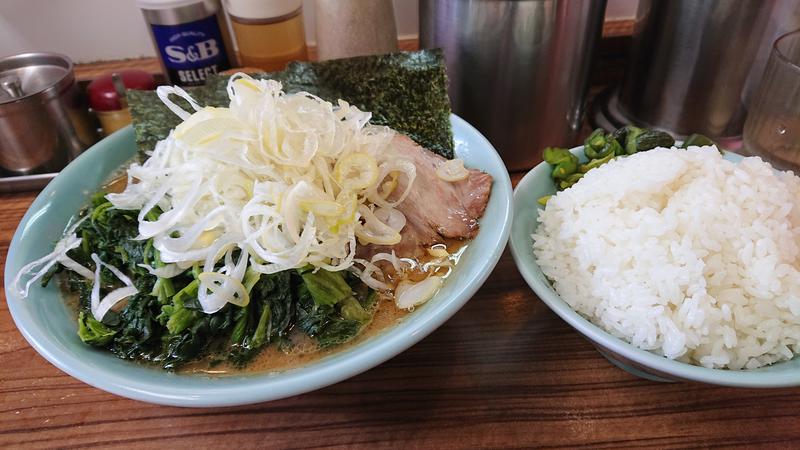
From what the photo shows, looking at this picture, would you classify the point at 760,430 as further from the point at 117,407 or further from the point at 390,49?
the point at 390,49

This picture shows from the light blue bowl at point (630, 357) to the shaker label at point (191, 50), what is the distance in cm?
130

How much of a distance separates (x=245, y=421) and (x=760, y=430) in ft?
3.36

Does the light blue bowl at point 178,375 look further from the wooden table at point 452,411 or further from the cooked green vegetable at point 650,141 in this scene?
the cooked green vegetable at point 650,141

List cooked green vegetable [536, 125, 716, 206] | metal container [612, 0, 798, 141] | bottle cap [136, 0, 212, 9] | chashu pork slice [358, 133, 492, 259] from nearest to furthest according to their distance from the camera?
chashu pork slice [358, 133, 492, 259], cooked green vegetable [536, 125, 716, 206], metal container [612, 0, 798, 141], bottle cap [136, 0, 212, 9]

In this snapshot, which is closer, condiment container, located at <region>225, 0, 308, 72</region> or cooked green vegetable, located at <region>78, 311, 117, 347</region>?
cooked green vegetable, located at <region>78, 311, 117, 347</region>

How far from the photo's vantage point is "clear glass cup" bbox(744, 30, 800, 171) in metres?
1.38

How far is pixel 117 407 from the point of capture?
A: 43.7 inches

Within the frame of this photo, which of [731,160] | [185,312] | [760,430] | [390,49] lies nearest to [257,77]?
[390,49]

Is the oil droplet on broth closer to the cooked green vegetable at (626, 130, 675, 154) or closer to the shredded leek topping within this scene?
the shredded leek topping

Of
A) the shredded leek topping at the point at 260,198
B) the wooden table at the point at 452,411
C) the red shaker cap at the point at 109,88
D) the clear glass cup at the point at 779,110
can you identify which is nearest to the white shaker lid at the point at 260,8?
the red shaker cap at the point at 109,88

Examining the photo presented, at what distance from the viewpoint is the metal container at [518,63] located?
1.43 metres

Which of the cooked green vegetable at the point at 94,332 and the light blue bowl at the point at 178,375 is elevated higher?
the light blue bowl at the point at 178,375

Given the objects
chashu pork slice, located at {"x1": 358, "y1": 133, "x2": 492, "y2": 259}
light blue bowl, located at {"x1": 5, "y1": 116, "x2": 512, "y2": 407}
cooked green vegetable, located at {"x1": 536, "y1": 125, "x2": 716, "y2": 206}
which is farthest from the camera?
cooked green vegetable, located at {"x1": 536, "y1": 125, "x2": 716, "y2": 206}

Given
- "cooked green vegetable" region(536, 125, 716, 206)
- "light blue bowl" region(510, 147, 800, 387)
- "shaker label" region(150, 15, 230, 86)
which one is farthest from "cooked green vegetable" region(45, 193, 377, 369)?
"shaker label" region(150, 15, 230, 86)
